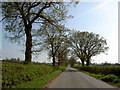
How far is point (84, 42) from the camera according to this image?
84.8 metres

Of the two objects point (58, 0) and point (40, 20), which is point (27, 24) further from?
point (58, 0)

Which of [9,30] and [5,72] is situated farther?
[9,30]

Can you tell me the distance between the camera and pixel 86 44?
278 feet

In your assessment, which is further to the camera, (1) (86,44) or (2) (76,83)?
(1) (86,44)

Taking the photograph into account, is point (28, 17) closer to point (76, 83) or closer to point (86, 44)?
point (76, 83)

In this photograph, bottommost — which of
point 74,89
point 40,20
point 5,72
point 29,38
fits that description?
point 74,89

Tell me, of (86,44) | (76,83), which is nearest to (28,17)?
(76,83)

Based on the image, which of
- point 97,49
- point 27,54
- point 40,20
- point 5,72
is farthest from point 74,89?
point 97,49

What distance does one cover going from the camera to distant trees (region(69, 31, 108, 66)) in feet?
275

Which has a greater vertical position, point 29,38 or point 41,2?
point 41,2

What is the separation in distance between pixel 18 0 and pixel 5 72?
15.3 meters

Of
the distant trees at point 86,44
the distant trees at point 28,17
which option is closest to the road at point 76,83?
the distant trees at point 28,17

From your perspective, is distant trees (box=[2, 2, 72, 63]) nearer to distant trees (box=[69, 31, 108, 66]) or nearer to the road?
the road

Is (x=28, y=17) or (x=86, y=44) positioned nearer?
(x=28, y=17)
